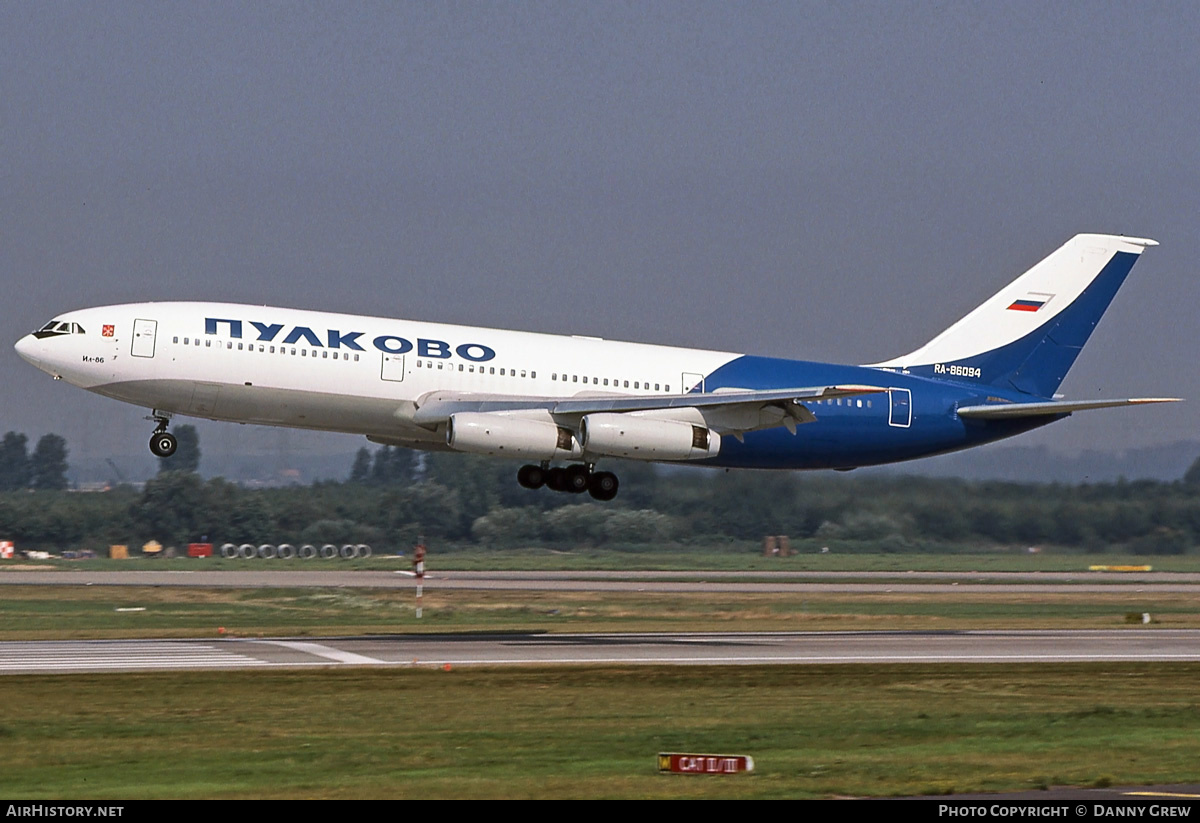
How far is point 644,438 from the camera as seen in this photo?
46906 mm

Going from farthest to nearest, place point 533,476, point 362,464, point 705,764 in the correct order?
point 362,464 → point 533,476 → point 705,764

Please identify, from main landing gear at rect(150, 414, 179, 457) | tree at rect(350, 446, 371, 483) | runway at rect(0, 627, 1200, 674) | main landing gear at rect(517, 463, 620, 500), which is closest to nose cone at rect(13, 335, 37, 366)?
main landing gear at rect(150, 414, 179, 457)

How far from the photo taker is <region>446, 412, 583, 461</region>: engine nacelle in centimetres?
4453

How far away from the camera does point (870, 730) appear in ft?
91.2

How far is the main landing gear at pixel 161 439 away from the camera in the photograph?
45.6 metres

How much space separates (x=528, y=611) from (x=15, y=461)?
97597mm

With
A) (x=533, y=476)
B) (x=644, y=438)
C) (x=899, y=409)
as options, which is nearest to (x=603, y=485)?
(x=533, y=476)

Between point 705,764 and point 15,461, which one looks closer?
point 705,764

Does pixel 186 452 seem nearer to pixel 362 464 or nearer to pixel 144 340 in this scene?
pixel 362 464

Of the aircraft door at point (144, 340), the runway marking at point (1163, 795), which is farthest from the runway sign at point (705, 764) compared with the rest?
the aircraft door at point (144, 340)

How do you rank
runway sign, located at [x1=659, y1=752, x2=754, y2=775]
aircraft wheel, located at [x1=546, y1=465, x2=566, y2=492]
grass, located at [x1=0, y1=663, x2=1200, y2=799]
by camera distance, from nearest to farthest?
1. grass, located at [x1=0, y1=663, x2=1200, y2=799]
2. runway sign, located at [x1=659, y1=752, x2=754, y2=775]
3. aircraft wheel, located at [x1=546, y1=465, x2=566, y2=492]

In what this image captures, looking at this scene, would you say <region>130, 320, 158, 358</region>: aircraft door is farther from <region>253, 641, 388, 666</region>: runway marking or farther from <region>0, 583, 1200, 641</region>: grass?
<region>0, 583, 1200, 641</region>: grass

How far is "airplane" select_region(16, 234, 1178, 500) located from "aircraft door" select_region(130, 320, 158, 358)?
0.13 feet

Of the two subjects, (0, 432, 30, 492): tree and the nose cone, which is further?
(0, 432, 30, 492): tree
